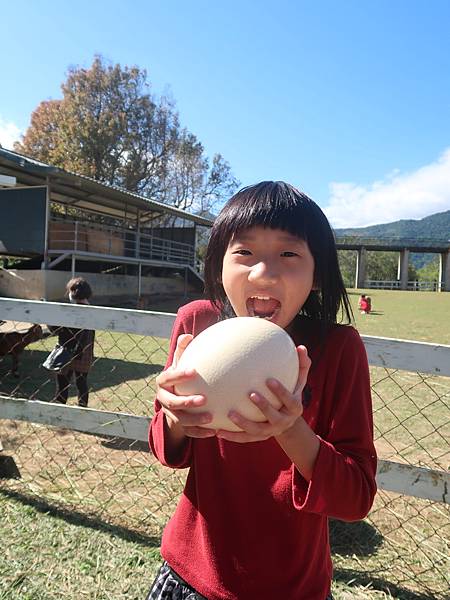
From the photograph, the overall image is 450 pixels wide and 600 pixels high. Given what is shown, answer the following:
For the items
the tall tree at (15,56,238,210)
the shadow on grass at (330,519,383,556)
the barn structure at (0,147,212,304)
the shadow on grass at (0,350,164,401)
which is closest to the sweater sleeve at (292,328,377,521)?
the shadow on grass at (330,519,383,556)

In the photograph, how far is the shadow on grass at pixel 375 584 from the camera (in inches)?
83.7

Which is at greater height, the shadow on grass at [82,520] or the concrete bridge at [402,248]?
the concrete bridge at [402,248]

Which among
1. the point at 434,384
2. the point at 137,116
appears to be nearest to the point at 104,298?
the point at 434,384

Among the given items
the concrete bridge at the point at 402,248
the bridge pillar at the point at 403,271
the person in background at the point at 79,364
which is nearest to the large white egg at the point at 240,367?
the person in background at the point at 79,364

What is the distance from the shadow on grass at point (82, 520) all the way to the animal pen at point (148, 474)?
3 cm

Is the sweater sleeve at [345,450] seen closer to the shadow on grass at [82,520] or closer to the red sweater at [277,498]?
the red sweater at [277,498]

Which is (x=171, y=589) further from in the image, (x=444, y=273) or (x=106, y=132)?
(x=444, y=273)

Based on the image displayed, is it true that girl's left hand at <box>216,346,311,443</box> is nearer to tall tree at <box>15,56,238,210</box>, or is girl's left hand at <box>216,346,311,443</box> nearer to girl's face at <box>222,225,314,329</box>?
girl's face at <box>222,225,314,329</box>

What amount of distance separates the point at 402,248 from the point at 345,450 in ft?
183

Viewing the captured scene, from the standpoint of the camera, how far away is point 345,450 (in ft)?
3.53

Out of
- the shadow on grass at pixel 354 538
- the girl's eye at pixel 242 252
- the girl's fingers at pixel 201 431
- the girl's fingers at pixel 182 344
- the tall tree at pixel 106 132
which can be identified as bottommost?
the shadow on grass at pixel 354 538

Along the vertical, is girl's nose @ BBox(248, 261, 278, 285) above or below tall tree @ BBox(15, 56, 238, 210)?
below

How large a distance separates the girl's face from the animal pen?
1.20 meters

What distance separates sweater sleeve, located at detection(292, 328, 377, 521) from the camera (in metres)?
1.00
